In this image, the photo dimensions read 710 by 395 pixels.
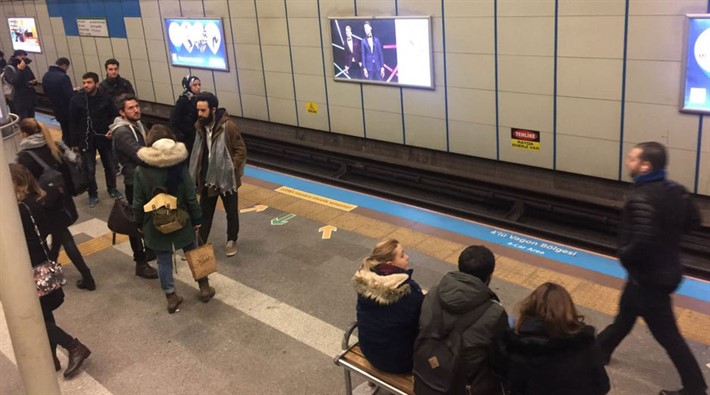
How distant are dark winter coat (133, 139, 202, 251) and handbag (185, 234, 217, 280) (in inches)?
4.4

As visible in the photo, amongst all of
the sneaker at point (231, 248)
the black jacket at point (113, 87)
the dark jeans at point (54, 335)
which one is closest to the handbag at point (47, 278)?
the dark jeans at point (54, 335)

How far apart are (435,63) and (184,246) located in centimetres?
395

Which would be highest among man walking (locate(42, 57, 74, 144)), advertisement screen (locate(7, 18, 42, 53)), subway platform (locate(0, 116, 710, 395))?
advertisement screen (locate(7, 18, 42, 53))

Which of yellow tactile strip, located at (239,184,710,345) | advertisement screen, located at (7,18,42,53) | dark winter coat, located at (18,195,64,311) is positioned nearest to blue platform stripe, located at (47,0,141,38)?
advertisement screen, located at (7,18,42,53)

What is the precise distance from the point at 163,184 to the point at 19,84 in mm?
6960

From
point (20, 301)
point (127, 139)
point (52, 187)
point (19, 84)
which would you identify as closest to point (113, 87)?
point (127, 139)

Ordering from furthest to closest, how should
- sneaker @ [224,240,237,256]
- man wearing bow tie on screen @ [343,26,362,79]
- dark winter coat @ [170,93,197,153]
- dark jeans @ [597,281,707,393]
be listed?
man wearing bow tie on screen @ [343,26,362,79]
dark winter coat @ [170,93,197,153]
sneaker @ [224,240,237,256]
dark jeans @ [597,281,707,393]

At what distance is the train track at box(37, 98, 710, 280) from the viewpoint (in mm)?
5742

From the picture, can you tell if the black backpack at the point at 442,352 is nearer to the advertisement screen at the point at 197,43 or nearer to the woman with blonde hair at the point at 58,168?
the woman with blonde hair at the point at 58,168

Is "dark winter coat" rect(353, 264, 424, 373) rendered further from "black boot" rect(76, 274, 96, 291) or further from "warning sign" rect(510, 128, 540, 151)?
"warning sign" rect(510, 128, 540, 151)

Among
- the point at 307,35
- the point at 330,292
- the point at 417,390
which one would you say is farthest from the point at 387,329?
the point at 307,35

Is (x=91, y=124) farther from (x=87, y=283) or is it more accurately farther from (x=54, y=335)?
(x=54, y=335)

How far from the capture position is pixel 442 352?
2.80 meters

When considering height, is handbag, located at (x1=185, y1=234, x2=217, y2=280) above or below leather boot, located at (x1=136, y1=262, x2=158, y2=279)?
above
